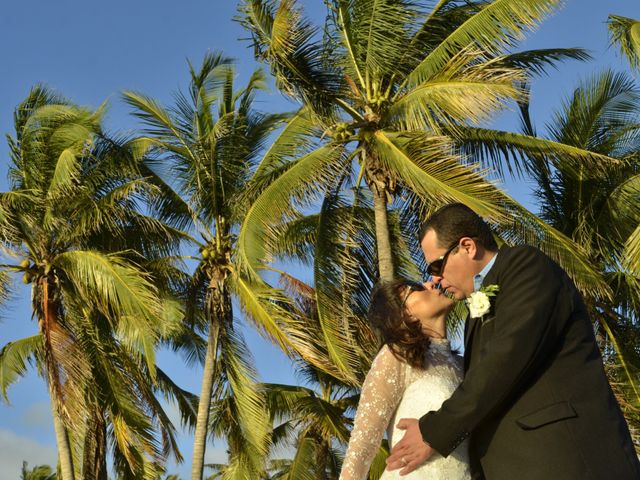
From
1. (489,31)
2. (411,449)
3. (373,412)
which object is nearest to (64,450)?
(489,31)

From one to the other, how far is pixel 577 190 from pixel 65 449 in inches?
469

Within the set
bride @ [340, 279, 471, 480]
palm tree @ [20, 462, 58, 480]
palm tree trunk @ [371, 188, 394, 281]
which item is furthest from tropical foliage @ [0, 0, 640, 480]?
palm tree @ [20, 462, 58, 480]

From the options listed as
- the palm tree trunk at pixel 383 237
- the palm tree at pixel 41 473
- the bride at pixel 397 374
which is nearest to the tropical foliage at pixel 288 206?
the palm tree trunk at pixel 383 237

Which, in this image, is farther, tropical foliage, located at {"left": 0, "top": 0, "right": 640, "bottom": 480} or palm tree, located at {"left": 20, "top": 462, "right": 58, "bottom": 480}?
palm tree, located at {"left": 20, "top": 462, "right": 58, "bottom": 480}

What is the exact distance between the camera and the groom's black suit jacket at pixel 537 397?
3064mm

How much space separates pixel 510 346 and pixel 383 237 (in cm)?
1217

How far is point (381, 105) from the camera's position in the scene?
50.9 ft

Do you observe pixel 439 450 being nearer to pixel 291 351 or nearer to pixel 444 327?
pixel 444 327

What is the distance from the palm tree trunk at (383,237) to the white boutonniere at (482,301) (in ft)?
37.8

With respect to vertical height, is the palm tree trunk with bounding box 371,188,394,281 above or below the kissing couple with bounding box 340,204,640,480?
above

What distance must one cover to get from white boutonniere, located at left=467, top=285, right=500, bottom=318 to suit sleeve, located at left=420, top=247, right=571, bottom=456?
28 millimetres

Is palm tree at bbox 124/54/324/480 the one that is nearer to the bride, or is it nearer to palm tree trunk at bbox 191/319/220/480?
palm tree trunk at bbox 191/319/220/480

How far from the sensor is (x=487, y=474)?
10.8 feet

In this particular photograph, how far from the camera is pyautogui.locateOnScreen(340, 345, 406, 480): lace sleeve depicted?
14.2 ft
